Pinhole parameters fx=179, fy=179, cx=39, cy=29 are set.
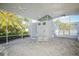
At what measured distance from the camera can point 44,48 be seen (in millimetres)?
2725

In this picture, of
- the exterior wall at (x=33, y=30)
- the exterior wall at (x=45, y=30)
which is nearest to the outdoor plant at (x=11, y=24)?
the exterior wall at (x=33, y=30)

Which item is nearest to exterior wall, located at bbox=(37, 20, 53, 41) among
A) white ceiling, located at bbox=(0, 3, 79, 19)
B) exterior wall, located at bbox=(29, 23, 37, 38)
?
exterior wall, located at bbox=(29, 23, 37, 38)

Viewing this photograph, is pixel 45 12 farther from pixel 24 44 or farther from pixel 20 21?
pixel 24 44

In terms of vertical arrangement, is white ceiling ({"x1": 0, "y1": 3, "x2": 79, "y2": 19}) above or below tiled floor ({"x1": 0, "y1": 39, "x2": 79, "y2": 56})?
above

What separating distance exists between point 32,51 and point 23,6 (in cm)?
70

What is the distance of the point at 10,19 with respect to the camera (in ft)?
8.92

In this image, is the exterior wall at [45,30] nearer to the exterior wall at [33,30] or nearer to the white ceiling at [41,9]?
the exterior wall at [33,30]

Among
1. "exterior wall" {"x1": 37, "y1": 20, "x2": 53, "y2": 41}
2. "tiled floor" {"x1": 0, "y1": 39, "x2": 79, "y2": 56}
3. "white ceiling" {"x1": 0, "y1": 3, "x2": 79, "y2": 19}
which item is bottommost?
"tiled floor" {"x1": 0, "y1": 39, "x2": 79, "y2": 56}

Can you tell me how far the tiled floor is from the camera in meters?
2.71

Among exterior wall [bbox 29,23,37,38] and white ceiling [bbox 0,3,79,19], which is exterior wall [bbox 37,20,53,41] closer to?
exterior wall [bbox 29,23,37,38]

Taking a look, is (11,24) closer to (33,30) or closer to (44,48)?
(33,30)

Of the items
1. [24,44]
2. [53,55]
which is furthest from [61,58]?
[24,44]

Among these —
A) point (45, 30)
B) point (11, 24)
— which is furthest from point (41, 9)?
point (11, 24)

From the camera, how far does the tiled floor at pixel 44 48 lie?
2.71 m
